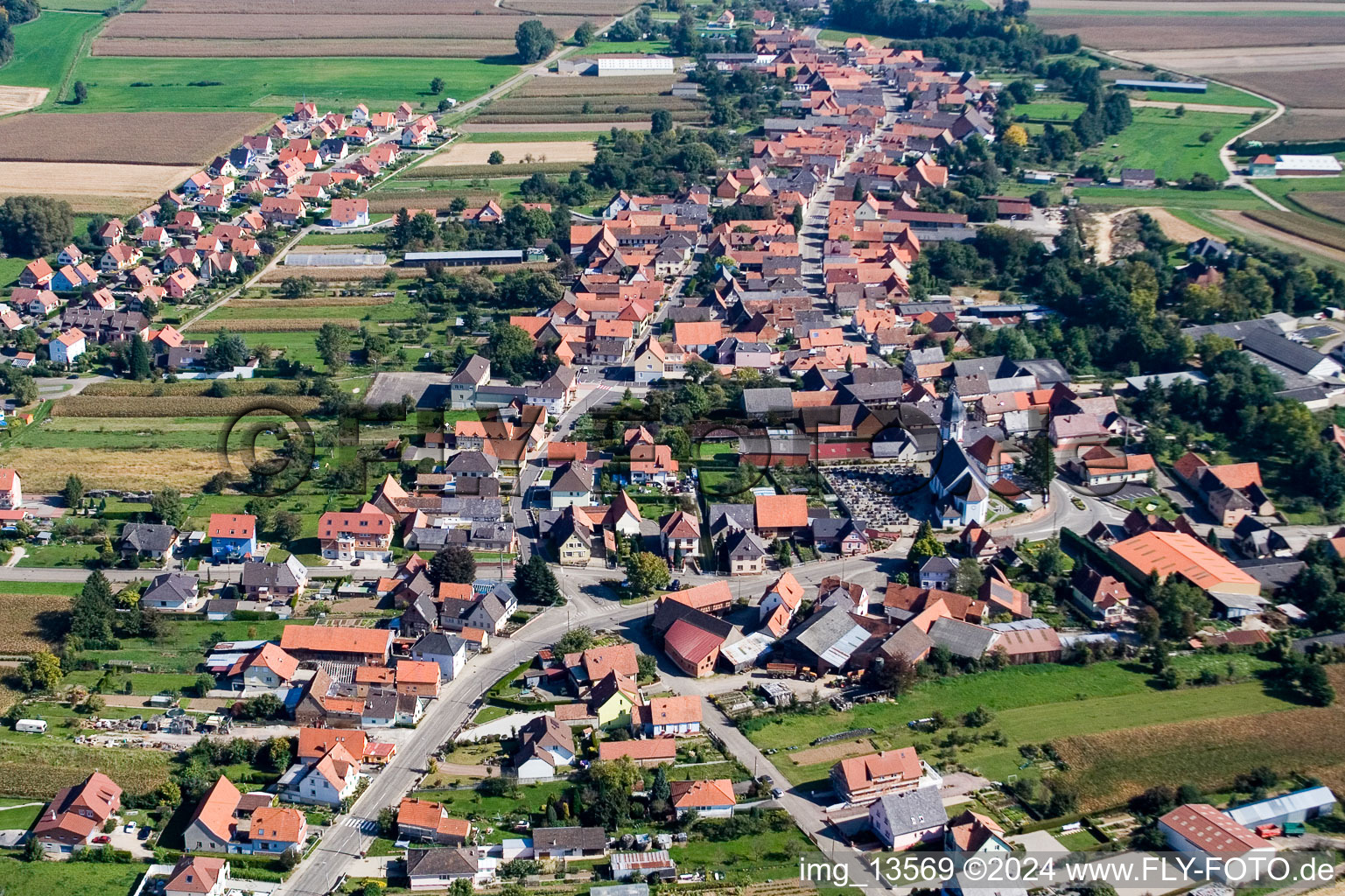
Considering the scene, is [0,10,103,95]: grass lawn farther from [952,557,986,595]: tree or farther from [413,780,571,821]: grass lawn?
[413,780,571,821]: grass lawn

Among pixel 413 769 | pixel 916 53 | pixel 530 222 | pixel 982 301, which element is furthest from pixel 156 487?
pixel 916 53

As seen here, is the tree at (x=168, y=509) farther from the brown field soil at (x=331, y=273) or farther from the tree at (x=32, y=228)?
the tree at (x=32, y=228)

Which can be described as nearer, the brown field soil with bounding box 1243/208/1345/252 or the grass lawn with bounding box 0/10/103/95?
the brown field soil with bounding box 1243/208/1345/252

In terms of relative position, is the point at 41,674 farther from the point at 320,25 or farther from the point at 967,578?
the point at 320,25

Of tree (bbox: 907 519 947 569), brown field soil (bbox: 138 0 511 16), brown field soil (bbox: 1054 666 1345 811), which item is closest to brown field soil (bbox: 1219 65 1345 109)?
brown field soil (bbox: 138 0 511 16)

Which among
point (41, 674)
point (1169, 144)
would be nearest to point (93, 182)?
point (41, 674)

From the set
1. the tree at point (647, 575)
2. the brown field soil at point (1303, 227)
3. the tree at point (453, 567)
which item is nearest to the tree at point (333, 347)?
the tree at point (453, 567)
